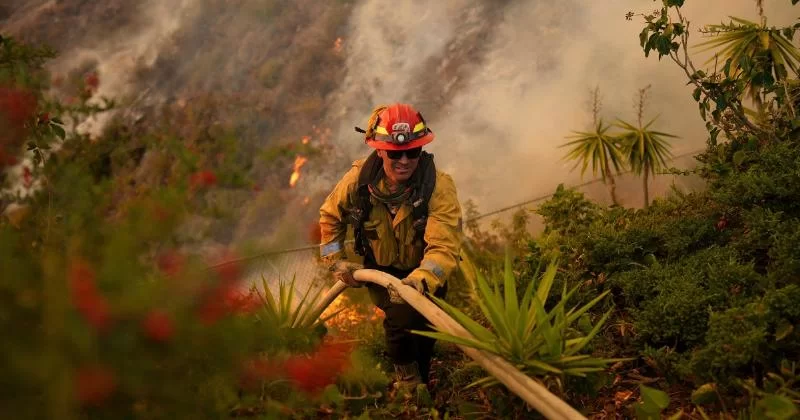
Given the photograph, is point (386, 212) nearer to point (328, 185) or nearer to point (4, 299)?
point (4, 299)

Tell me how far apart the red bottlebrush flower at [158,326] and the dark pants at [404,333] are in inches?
129

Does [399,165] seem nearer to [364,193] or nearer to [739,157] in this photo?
[364,193]

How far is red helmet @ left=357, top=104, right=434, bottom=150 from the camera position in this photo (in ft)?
15.7

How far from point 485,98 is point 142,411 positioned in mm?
16920

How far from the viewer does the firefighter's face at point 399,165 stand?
4.86 meters

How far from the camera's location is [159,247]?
2.31 metres

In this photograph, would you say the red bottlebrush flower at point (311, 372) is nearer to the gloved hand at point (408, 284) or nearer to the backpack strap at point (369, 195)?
the gloved hand at point (408, 284)

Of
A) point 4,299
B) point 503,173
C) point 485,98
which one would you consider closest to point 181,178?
point 4,299

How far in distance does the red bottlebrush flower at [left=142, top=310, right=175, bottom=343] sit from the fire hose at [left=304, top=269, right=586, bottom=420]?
1.78 m

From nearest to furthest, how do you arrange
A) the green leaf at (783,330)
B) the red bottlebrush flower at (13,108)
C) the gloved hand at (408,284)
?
the red bottlebrush flower at (13,108) → the green leaf at (783,330) → the gloved hand at (408,284)

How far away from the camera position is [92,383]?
5.57 ft

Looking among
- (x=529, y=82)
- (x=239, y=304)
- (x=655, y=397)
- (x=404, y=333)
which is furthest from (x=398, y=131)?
(x=529, y=82)

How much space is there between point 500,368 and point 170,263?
1.92 m

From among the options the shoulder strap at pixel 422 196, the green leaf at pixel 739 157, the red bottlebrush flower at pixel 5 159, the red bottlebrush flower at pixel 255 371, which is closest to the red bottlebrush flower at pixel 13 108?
the red bottlebrush flower at pixel 5 159
